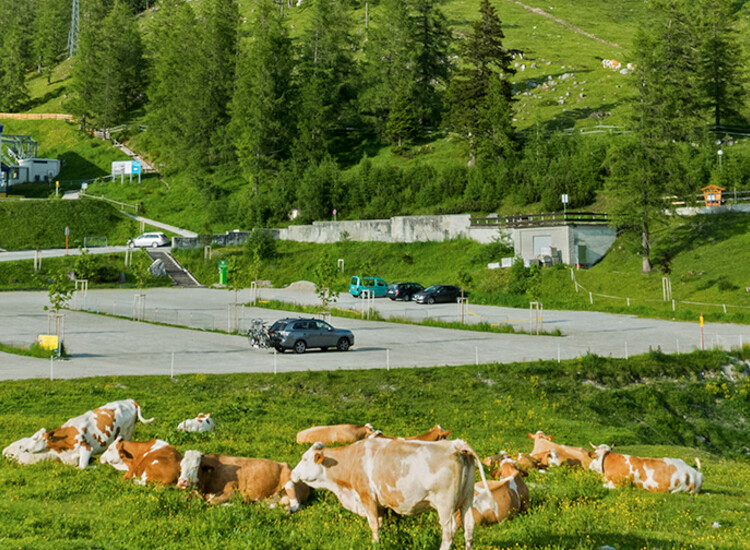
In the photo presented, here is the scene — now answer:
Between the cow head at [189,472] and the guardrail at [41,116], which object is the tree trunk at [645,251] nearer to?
the cow head at [189,472]

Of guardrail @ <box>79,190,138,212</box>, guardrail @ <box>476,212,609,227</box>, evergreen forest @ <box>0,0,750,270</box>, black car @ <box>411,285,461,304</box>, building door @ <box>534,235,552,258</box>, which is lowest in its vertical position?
black car @ <box>411,285,461,304</box>

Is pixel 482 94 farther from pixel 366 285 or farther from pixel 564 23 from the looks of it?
pixel 564 23

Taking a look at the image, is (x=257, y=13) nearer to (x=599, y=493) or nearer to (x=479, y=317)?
(x=479, y=317)

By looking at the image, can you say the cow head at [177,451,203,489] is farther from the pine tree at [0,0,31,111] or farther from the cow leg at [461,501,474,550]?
the pine tree at [0,0,31,111]

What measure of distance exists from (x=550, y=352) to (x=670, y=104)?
120 ft

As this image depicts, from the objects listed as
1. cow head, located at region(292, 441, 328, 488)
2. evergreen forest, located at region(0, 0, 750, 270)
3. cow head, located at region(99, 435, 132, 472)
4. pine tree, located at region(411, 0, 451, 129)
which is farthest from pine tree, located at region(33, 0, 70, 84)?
cow head, located at region(292, 441, 328, 488)

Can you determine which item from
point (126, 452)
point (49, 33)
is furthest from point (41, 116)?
point (126, 452)

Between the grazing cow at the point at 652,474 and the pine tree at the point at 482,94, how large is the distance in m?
65.1

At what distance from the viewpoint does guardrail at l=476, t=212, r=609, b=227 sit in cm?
5759

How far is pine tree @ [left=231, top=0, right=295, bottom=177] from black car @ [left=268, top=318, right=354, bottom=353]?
2172 inches

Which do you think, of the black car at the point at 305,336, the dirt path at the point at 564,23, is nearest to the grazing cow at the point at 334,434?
the black car at the point at 305,336

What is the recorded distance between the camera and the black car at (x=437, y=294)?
51.0m

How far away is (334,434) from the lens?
1509cm

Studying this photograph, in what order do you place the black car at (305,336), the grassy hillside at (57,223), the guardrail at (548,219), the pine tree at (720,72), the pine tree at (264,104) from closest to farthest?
the black car at (305,336)
the guardrail at (548,219)
the grassy hillside at (57,223)
the pine tree at (720,72)
the pine tree at (264,104)
